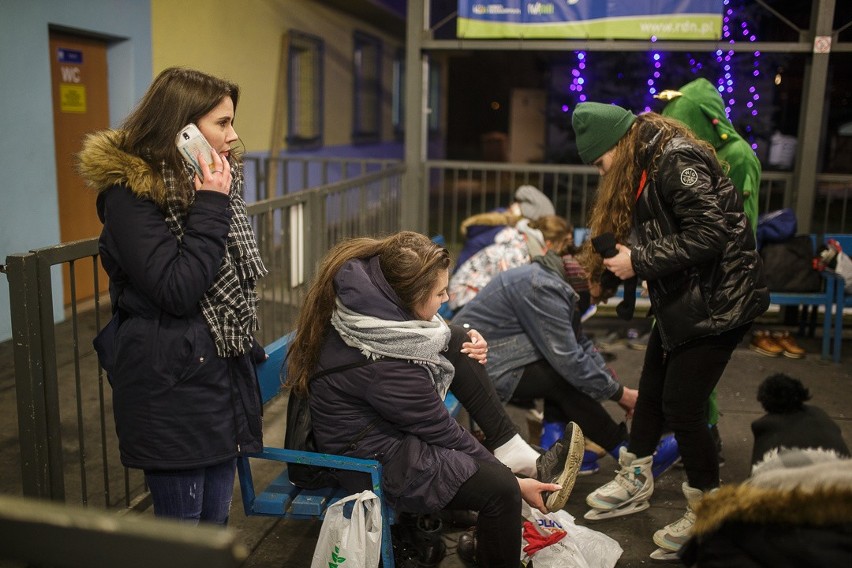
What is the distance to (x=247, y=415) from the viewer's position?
2.41 m

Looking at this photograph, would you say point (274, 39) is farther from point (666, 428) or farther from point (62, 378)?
point (666, 428)

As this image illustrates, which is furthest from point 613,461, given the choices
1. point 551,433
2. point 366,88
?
point 366,88

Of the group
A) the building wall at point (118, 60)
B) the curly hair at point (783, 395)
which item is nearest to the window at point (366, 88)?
the building wall at point (118, 60)

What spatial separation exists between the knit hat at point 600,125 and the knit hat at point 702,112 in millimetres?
888

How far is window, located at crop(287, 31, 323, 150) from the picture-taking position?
38.0ft

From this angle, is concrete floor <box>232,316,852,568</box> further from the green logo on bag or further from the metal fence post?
the metal fence post

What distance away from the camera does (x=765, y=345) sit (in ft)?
20.0

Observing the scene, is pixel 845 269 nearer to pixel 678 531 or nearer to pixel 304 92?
pixel 678 531

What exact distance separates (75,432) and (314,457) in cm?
224

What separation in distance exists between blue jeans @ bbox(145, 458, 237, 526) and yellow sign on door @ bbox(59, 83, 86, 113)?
16.9 feet

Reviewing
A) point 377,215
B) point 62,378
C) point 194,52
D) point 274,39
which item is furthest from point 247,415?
point 274,39

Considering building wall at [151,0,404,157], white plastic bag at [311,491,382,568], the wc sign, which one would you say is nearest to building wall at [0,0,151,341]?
the wc sign

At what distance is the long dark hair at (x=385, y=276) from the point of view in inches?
106

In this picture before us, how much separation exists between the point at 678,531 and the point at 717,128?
1907 mm
